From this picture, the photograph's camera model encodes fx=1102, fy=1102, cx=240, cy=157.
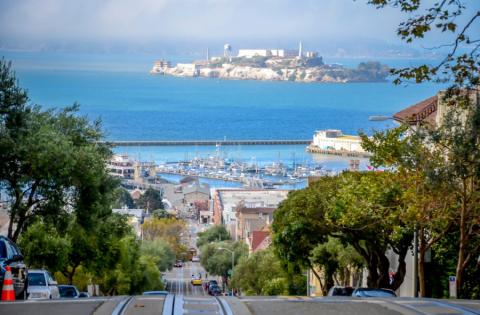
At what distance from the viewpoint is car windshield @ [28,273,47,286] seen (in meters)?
23.7

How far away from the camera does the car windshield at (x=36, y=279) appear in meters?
23.7

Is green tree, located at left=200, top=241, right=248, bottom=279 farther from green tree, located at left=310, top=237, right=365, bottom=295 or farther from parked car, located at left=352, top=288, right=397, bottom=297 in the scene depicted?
parked car, located at left=352, top=288, right=397, bottom=297

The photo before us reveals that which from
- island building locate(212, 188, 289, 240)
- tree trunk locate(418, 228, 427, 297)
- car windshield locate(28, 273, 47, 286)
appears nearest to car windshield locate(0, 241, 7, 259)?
car windshield locate(28, 273, 47, 286)

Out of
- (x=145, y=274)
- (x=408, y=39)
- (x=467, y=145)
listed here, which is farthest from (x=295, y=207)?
(x=145, y=274)

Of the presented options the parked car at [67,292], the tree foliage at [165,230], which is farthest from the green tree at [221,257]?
the parked car at [67,292]

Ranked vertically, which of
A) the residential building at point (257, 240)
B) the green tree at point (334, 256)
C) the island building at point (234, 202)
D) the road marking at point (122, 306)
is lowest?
the road marking at point (122, 306)

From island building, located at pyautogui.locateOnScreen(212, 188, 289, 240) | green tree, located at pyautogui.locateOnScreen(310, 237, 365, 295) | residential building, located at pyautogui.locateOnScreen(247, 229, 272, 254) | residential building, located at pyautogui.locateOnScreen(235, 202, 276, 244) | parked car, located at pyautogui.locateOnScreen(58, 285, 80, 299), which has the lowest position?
parked car, located at pyautogui.locateOnScreen(58, 285, 80, 299)

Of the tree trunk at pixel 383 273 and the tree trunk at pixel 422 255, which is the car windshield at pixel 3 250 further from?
the tree trunk at pixel 383 273

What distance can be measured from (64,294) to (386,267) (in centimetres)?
1198

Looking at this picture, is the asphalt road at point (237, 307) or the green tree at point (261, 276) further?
the green tree at point (261, 276)

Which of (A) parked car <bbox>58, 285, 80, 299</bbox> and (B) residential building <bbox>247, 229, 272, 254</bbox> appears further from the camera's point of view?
(B) residential building <bbox>247, 229, 272, 254</bbox>

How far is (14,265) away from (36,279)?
19.7ft

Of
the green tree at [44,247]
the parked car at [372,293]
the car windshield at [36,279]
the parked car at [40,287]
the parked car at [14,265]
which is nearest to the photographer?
the parked car at [14,265]

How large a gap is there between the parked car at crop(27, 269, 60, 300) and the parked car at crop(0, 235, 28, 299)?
2.52m
